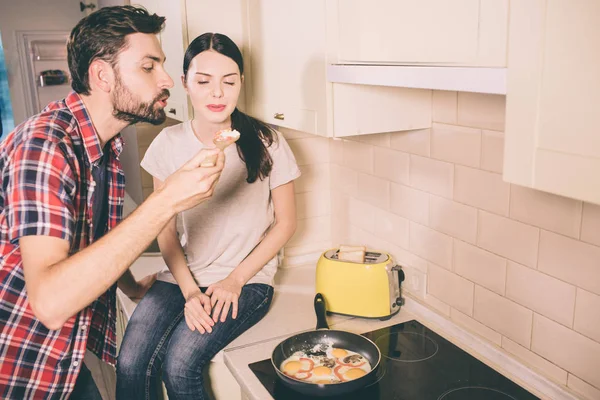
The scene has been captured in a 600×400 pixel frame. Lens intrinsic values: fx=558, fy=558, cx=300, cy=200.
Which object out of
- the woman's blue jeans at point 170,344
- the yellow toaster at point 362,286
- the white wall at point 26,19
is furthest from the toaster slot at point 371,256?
the white wall at point 26,19

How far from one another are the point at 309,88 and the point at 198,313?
714 mm

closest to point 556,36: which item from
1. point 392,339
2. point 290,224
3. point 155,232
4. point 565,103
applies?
point 565,103

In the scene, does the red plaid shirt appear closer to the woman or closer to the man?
the man

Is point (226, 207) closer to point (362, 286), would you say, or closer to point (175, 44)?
point (362, 286)

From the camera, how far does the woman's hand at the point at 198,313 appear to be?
5.22 ft

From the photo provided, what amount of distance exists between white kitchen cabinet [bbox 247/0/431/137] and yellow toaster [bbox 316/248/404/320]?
0.40 meters

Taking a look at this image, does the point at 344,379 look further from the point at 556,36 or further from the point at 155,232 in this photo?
the point at 556,36

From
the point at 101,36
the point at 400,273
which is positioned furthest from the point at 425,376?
the point at 101,36

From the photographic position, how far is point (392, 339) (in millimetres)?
1574

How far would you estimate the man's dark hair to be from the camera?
1.41m

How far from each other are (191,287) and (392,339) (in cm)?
62

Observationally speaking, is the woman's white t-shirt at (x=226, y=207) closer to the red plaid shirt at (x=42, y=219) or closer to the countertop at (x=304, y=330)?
the countertop at (x=304, y=330)

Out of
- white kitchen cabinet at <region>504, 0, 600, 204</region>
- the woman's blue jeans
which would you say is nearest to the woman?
the woman's blue jeans

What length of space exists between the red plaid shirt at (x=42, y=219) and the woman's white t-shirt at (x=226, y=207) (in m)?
0.41
